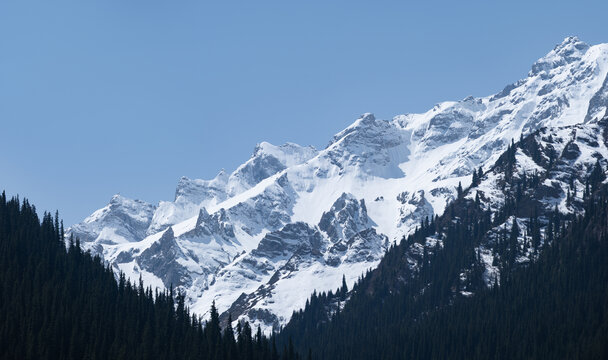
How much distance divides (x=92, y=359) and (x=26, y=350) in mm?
11147

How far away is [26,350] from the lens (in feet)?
650

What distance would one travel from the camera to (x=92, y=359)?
200 m
